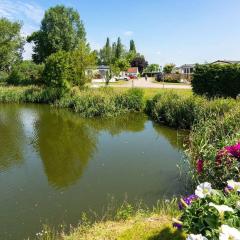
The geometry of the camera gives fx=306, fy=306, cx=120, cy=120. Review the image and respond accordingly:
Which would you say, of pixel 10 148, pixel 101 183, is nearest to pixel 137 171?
pixel 101 183

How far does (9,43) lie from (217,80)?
36529 millimetres

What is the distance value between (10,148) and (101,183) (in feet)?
19.9

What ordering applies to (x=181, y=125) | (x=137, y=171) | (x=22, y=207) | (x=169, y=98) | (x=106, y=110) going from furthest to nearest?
(x=106, y=110)
(x=169, y=98)
(x=181, y=125)
(x=137, y=171)
(x=22, y=207)

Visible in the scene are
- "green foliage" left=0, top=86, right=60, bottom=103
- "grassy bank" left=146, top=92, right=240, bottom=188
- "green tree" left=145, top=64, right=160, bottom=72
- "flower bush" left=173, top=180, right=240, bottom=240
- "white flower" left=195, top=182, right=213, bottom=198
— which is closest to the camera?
"flower bush" left=173, top=180, right=240, bottom=240

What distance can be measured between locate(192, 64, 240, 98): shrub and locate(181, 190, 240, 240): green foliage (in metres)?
16.6

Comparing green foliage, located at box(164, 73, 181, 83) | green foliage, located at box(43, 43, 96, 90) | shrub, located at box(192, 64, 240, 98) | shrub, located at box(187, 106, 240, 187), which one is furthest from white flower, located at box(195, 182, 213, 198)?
green foliage, located at box(164, 73, 181, 83)

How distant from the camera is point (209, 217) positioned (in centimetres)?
327

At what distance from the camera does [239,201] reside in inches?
136

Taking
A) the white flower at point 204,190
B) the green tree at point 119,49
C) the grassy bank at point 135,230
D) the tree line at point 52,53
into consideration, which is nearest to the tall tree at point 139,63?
the green tree at point 119,49

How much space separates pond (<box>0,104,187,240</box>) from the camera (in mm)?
7395

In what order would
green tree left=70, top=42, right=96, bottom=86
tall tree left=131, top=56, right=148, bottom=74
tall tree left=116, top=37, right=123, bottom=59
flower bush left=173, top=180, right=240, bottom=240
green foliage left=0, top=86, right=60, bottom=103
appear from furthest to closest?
tall tree left=116, top=37, right=123, bottom=59 → tall tree left=131, top=56, right=148, bottom=74 → green foliage left=0, top=86, right=60, bottom=103 → green tree left=70, top=42, right=96, bottom=86 → flower bush left=173, top=180, right=240, bottom=240

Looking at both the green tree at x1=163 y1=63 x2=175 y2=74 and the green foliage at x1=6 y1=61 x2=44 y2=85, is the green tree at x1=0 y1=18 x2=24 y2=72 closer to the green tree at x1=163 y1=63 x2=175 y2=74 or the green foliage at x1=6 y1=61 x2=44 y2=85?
the green foliage at x1=6 y1=61 x2=44 y2=85

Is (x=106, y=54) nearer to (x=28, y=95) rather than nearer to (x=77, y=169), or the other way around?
(x=28, y=95)

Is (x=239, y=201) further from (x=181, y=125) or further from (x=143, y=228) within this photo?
(x=181, y=125)
